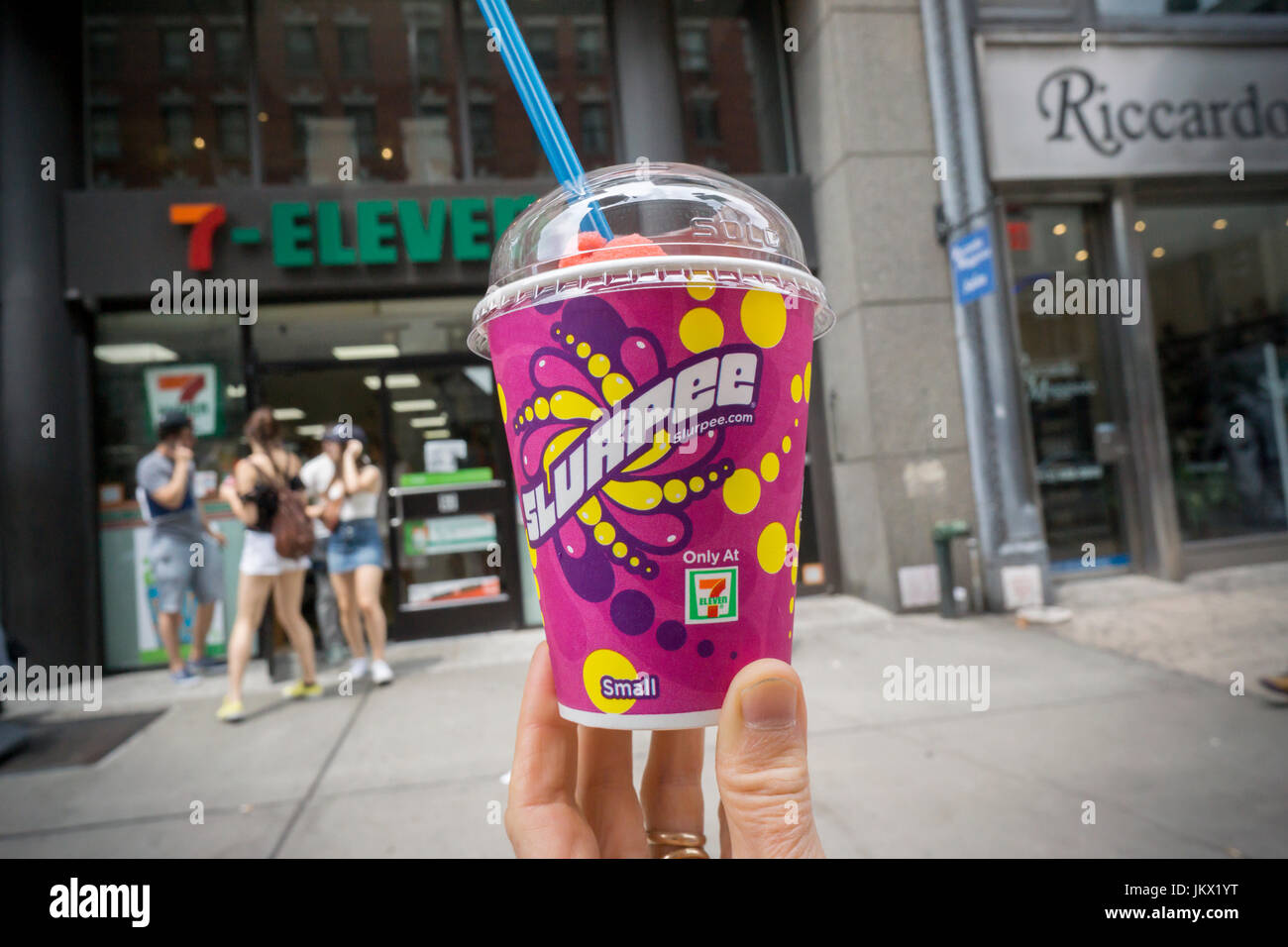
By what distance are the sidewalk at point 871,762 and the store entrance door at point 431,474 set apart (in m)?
1.03

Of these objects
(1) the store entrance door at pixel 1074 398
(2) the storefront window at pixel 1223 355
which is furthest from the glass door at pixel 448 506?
(2) the storefront window at pixel 1223 355

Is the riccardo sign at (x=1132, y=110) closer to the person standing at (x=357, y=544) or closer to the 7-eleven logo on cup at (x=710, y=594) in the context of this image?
the person standing at (x=357, y=544)

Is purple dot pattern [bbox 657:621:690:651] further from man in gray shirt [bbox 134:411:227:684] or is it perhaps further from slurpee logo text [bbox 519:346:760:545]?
man in gray shirt [bbox 134:411:227:684]

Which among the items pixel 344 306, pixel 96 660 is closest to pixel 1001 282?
pixel 344 306

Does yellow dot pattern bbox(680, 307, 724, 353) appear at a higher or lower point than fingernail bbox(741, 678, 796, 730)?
higher

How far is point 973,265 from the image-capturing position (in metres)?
5.56

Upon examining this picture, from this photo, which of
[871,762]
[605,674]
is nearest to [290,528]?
[871,762]

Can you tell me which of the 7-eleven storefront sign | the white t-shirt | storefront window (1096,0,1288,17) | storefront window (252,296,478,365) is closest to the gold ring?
the white t-shirt

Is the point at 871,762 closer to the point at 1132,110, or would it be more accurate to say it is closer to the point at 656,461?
the point at 656,461

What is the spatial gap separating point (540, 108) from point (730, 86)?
22.3ft

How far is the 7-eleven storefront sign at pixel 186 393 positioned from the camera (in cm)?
621

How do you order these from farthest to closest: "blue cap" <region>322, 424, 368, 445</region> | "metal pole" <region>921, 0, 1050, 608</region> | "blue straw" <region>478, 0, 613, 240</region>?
"metal pole" <region>921, 0, 1050, 608</region>, "blue cap" <region>322, 424, 368, 445</region>, "blue straw" <region>478, 0, 613, 240</region>

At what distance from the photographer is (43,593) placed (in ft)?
18.5

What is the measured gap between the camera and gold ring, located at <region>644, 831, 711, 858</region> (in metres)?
1.18
